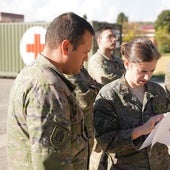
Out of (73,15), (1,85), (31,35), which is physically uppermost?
(73,15)

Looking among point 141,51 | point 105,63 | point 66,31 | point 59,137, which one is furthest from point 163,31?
point 59,137

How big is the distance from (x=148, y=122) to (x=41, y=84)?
0.77m

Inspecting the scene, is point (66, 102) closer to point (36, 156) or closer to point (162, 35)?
point (36, 156)

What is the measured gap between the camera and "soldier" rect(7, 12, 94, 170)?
1498 mm

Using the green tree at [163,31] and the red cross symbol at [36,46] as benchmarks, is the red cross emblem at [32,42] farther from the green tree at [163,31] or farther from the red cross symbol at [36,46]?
the green tree at [163,31]

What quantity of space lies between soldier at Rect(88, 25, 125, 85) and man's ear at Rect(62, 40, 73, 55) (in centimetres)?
295

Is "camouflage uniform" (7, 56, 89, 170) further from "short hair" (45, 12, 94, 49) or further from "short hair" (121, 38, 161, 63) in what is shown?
"short hair" (121, 38, 161, 63)

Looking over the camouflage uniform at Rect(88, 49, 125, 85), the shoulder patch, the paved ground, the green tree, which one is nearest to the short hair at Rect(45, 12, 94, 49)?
the shoulder patch

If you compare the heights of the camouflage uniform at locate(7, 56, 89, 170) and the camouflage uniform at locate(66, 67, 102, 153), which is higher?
the camouflage uniform at locate(7, 56, 89, 170)

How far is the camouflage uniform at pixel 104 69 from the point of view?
15.2ft

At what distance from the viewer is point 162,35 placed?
39438 millimetres

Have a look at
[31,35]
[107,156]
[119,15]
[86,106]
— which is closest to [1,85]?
[31,35]

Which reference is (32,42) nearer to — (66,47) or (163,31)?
(66,47)

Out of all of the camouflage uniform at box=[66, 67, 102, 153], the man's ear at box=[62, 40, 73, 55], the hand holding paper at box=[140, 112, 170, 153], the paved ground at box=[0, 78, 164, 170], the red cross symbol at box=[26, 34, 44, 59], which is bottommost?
the paved ground at box=[0, 78, 164, 170]
